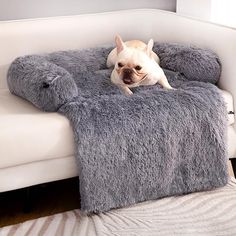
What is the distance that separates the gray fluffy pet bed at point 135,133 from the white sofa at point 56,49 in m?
0.07

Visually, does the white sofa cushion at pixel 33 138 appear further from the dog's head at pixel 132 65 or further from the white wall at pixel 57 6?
the white wall at pixel 57 6

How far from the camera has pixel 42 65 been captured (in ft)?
5.98

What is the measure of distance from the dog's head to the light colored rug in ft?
1.74

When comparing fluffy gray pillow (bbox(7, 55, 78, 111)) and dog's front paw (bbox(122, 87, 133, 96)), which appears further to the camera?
dog's front paw (bbox(122, 87, 133, 96))

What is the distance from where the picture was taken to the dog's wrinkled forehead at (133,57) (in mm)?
1852

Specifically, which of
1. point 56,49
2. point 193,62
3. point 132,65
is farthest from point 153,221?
point 56,49

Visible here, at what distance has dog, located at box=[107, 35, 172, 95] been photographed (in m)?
1.85

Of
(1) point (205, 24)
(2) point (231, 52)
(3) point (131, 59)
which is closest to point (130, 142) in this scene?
(3) point (131, 59)

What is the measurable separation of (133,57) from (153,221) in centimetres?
70

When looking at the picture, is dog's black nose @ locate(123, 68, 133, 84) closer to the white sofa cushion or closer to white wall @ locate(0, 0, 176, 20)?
the white sofa cushion

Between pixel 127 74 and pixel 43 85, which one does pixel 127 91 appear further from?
pixel 43 85

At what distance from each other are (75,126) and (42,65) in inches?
15.4

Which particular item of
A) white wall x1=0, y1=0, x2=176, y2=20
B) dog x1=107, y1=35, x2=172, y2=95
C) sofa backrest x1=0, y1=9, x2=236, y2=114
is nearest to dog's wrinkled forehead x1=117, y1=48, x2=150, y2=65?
dog x1=107, y1=35, x2=172, y2=95

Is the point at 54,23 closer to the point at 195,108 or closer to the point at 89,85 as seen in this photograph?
→ the point at 89,85
